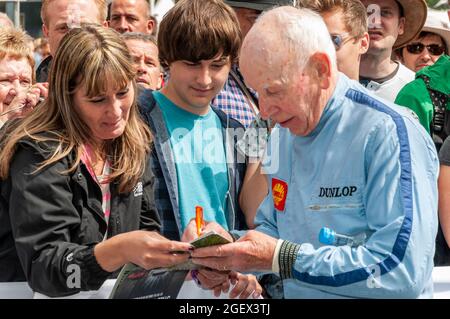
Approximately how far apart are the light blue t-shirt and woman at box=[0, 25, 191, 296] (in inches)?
11.7

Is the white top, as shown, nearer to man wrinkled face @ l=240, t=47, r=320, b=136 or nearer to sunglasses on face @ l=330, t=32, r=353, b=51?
sunglasses on face @ l=330, t=32, r=353, b=51

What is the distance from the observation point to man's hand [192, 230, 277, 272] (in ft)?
10.4

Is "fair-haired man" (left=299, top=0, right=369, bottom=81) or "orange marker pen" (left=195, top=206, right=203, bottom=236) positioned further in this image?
"fair-haired man" (left=299, top=0, right=369, bottom=81)

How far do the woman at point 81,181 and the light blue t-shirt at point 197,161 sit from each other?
0.30m

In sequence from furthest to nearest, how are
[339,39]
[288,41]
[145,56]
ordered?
[145,56], [339,39], [288,41]

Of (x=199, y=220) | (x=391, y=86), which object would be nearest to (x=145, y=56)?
(x=391, y=86)

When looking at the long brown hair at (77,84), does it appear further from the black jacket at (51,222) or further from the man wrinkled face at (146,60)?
the man wrinkled face at (146,60)

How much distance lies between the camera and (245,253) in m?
3.17

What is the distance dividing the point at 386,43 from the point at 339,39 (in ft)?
3.21

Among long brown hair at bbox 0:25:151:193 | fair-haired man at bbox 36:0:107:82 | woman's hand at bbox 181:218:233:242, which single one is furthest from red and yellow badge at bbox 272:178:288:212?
fair-haired man at bbox 36:0:107:82

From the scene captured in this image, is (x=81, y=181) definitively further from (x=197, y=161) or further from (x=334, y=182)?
(x=334, y=182)

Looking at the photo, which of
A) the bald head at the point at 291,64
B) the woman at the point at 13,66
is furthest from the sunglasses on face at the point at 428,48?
the bald head at the point at 291,64

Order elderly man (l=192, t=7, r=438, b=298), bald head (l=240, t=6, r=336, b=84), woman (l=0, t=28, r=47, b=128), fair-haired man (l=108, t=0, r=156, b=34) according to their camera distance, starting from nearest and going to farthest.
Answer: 1. elderly man (l=192, t=7, r=438, b=298)
2. bald head (l=240, t=6, r=336, b=84)
3. woman (l=0, t=28, r=47, b=128)
4. fair-haired man (l=108, t=0, r=156, b=34)
